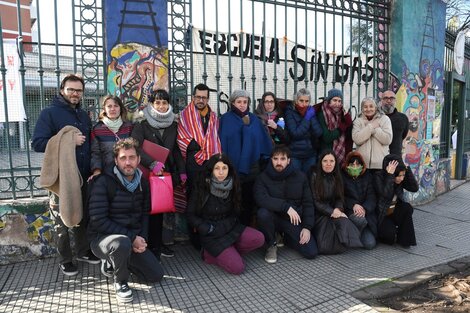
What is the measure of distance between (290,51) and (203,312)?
515 cm

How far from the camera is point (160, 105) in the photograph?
12.4 feet

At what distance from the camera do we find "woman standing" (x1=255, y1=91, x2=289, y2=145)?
450cm

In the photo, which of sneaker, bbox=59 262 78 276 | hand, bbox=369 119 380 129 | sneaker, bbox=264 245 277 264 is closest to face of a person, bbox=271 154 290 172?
sneaker, bbox=264 245 277 264

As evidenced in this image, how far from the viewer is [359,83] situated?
602cm

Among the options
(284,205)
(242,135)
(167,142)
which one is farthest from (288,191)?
(167,142)

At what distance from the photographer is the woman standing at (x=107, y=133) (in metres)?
3.59

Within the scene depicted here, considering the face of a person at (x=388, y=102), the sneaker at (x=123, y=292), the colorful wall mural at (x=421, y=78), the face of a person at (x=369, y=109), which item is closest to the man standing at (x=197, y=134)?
the sneaker at (x=123, y=292)

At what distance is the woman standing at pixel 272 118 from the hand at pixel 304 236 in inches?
45.3

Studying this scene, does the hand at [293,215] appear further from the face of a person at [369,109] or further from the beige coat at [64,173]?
the beige coat at [64,173]

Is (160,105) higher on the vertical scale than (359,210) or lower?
higher

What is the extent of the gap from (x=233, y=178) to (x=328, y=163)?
1.18 meters

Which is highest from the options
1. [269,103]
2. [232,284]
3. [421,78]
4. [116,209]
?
[421,78]

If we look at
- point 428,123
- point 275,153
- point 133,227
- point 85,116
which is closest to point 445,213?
point 428,123

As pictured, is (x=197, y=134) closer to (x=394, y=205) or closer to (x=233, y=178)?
(x=233, y=178)
